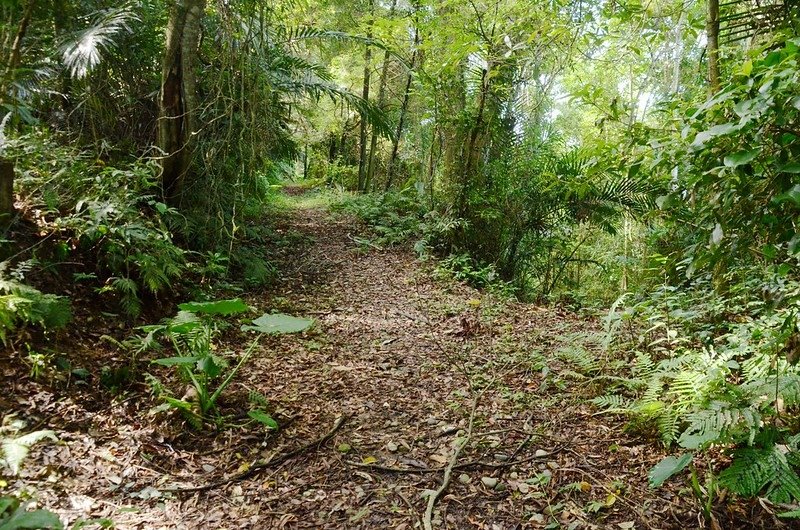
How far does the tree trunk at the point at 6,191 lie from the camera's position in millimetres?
3213

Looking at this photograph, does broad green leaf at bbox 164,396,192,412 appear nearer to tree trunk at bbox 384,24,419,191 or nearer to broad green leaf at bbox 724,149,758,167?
broad green leaf at bbox 724,149,758,167

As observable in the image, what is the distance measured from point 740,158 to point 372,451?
2.33 meters

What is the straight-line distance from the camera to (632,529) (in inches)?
85.0

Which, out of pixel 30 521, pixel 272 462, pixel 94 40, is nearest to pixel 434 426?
pixel 272 462

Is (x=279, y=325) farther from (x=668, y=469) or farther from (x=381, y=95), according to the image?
(x=381, y=95)

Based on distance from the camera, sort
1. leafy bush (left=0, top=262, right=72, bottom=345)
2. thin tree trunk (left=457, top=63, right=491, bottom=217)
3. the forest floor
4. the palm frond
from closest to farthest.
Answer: the forest floor → leafy bush (left=0, top=262, right=72, bottom=345) → the palm frond → thin tree trunk (left=457, top=63, right=491, bottom=217)

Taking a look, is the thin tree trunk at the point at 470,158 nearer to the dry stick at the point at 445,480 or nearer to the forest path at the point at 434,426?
the forest path at the point at 434,426

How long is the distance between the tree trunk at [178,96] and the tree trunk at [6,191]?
4.70ft

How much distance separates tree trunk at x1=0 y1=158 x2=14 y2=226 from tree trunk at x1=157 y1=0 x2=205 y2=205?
1.43 metres

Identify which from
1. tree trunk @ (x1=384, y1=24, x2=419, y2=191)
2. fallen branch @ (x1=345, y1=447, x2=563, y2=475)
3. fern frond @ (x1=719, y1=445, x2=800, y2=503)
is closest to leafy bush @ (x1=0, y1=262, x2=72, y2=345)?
fallen branch @ (x1=345, y1=447, x2=563, y2=475)

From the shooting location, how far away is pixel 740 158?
1473 millimetres

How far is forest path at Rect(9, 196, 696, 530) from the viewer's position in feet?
7.43

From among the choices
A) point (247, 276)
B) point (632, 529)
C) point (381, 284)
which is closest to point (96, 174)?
point (247, 276)

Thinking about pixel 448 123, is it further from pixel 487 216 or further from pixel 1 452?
pixel 1 452
